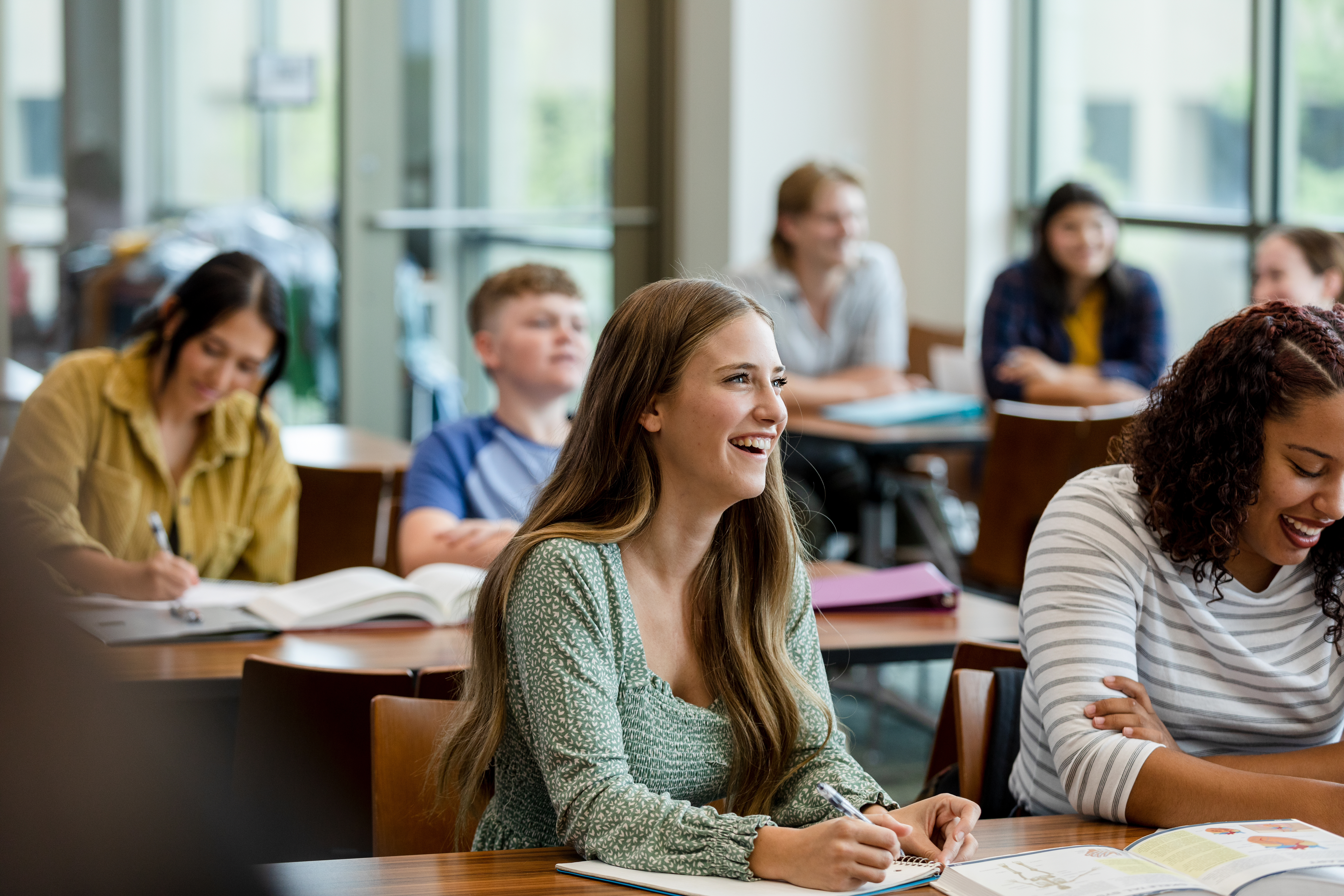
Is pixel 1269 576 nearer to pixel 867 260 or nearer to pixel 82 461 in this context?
pixel 82 461

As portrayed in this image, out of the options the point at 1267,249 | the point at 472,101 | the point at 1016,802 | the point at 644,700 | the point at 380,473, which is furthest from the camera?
the point at 472,101

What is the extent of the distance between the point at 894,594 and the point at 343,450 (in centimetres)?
186

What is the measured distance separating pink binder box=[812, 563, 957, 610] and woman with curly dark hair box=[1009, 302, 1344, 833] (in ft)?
2.71

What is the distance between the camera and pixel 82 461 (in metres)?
2.73

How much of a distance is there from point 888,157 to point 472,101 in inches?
76.3

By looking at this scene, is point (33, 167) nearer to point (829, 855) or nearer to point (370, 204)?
point (370, 204)

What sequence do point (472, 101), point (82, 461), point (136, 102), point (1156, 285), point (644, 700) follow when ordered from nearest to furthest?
point (644, 700), point (82, 461), point (1156, 285), point (136, 102), point (472, 101)

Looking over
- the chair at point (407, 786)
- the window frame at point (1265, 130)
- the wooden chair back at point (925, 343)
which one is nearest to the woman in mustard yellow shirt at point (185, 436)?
the chair at point (407, 786)

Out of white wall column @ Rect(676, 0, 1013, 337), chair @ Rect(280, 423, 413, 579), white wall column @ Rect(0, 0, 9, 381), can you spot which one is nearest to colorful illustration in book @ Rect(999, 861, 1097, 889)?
chair @ Rect(280, 423, 413, 579)

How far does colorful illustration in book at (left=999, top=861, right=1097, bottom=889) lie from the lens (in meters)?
1.30

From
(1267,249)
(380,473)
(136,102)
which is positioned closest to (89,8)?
(136,102)

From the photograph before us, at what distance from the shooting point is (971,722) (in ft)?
6.33

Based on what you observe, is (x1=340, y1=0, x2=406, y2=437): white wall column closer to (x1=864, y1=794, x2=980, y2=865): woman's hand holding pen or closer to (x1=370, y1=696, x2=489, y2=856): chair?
(x1=370, y1=696, x2=489, y2=856): chair

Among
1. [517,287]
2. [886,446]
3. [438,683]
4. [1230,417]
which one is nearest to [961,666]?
[1230,417]
